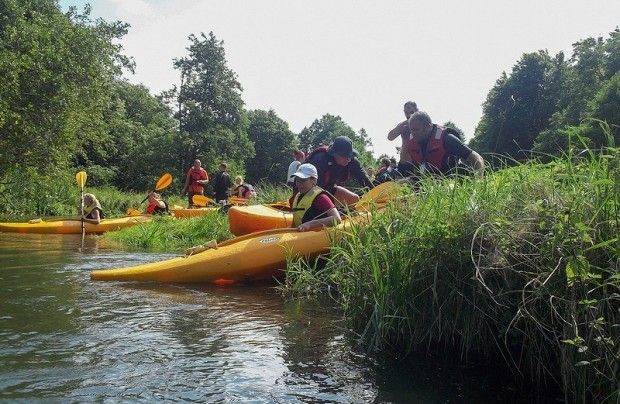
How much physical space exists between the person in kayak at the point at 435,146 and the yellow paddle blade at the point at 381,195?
24.4 inches

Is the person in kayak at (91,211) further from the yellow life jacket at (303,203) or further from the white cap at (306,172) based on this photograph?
the white cap at (306,172)

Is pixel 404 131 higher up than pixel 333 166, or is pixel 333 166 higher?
pixel 404 131

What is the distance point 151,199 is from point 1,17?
996 centimetres

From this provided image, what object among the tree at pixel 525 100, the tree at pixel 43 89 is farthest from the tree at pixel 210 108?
the tree at pixel 43 89

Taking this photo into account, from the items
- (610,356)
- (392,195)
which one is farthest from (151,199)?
(610,356)

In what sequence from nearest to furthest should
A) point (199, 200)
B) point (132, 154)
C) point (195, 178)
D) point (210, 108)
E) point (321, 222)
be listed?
point (321, 222)
point (199, 200)
point (195, 178)
point (132, 154)
point (210, 108)

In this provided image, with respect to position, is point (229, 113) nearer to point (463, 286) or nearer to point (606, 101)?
point (606, 101)

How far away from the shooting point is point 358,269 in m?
3.29

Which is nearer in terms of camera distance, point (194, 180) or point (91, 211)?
point (91, 211)

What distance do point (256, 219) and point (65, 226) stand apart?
616 centimetres

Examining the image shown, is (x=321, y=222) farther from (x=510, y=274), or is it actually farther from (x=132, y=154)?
(x=132, y=154)

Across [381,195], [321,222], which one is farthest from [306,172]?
[381,195]

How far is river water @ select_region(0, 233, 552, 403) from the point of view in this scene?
8.21ft

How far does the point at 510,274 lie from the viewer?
2.54m
